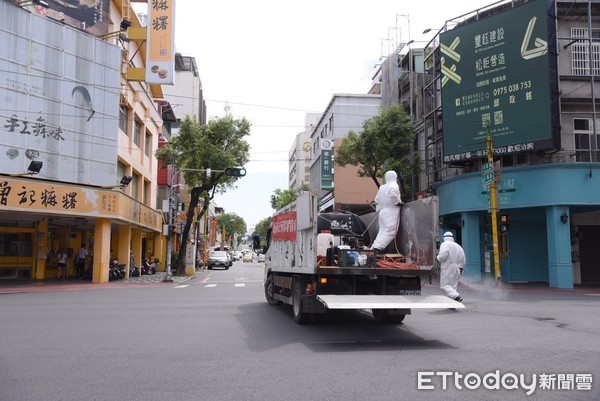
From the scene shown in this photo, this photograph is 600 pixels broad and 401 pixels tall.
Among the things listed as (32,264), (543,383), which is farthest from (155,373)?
(32,264)

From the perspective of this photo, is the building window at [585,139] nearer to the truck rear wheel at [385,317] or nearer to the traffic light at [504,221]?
the traffic light at [504,221]

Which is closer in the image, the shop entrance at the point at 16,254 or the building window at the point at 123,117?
the shop entrance at the point at 16,254

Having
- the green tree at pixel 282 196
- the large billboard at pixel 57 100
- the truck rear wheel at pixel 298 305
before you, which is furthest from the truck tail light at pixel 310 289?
the green tree at pixel 282 196

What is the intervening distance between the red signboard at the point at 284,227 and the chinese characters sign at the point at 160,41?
1700cm

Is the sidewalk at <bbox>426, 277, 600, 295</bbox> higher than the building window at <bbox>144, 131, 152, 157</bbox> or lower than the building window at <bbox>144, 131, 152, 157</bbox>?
lower

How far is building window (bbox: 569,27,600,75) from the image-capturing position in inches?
912

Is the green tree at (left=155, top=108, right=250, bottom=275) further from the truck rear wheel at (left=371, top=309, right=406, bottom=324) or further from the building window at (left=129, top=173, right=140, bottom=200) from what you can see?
the truck rear wheel at (left=371, top=309, right=406, bottom=324)

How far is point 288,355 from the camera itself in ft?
23.6

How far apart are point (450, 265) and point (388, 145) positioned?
1444 cm

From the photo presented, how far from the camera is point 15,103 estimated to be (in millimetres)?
20641

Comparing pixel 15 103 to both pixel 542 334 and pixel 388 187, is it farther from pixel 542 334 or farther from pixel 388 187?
pixel 542 334

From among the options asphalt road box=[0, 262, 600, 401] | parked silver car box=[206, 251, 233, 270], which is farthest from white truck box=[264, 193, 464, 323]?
parked silver car box=[206, 251, 233, 270]

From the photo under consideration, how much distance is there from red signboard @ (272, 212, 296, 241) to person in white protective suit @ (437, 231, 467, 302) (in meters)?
4.35

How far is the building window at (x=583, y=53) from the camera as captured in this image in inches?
912
